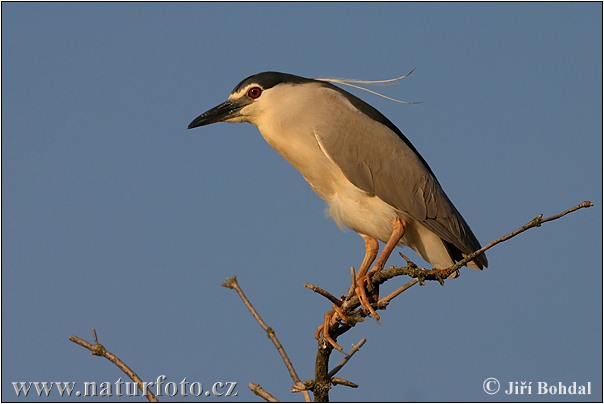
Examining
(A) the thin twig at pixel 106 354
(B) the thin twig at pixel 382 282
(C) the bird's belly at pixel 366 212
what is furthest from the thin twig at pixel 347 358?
(C) the bird's belly at pixel 366 212

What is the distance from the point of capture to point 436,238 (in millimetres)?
6047

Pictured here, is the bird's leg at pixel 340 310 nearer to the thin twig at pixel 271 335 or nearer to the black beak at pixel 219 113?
the thin twig at pixel 271 335

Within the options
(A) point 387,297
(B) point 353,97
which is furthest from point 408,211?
(A) point 387,297

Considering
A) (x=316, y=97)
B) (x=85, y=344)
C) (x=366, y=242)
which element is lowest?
(x=85, y=344)

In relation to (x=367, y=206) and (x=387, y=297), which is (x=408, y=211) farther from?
(x=387, y=297)

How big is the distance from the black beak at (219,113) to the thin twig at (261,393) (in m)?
2.75

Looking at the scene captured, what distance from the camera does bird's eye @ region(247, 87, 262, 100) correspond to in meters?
6.09

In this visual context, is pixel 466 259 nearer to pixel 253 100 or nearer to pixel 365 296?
pixel 365 296

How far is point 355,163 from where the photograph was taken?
230 inches

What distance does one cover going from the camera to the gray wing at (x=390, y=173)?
19.1ft

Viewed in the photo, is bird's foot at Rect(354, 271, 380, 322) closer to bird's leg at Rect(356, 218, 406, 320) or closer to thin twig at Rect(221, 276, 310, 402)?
bird's leg at Rect(356, 218, 406, 320)

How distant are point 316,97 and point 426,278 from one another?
2.45 m

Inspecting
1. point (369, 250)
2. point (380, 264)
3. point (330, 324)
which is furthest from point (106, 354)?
point (369, 250)

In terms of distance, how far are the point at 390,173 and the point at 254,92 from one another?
47.8 inches
